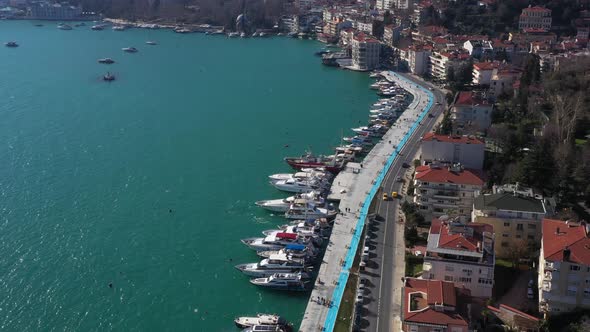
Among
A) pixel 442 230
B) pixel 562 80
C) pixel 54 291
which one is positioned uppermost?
pixel 562 80

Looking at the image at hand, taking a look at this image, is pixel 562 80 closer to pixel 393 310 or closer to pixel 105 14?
pixel 393 310

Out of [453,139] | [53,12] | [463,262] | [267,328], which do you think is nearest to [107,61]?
[453,139]

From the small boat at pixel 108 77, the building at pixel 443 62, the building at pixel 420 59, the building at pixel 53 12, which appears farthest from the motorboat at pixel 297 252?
the building at pixel 53 12

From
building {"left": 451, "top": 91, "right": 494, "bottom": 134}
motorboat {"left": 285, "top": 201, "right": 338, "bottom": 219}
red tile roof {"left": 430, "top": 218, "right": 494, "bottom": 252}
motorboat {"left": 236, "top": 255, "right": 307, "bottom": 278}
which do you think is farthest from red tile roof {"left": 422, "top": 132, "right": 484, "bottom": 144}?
motorboat {"left": 236, "top": 255, "right": 307, "bottom": 278}

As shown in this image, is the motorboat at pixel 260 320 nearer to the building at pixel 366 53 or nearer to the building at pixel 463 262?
the building at pixel 463 262

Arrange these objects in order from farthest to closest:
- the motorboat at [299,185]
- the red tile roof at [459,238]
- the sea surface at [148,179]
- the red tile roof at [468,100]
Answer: the red tile roof at [468,100] → the motorboat at [299,185] → the sea surface at [148,179] → the red tile roof at [459,238]

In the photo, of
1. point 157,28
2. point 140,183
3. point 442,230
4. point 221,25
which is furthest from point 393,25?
A: point 442,230

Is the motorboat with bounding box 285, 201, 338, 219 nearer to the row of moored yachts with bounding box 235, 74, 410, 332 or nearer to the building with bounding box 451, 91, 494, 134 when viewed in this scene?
the row of moored yachts with bounding box 235, 74, 410, 332
